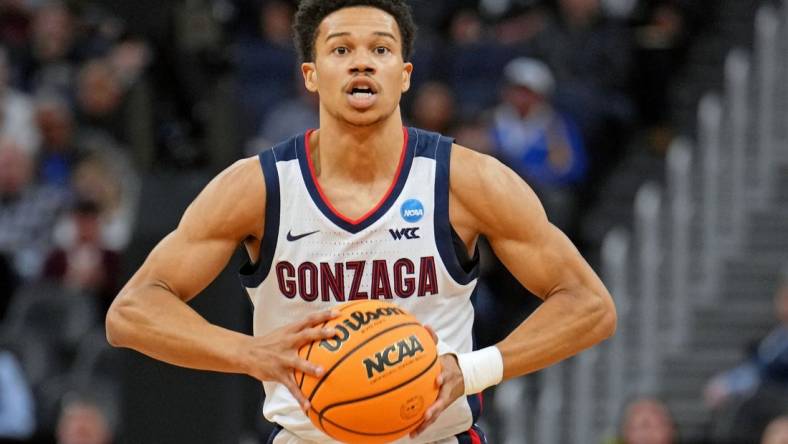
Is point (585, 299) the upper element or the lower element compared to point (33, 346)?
upper

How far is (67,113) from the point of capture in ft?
43.5

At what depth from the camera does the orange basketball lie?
15.6 feet

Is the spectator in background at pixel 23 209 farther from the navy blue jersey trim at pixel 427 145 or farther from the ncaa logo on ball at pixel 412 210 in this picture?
the ncaa logo on ball at pixel 412 210

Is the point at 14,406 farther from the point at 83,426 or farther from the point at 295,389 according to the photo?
the point at 295,389

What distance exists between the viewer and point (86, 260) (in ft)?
38.2

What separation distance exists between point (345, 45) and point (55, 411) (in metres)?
6.35

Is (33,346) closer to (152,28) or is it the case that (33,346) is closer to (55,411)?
(55,411)

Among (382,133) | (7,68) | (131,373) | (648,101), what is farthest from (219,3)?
(382,133)

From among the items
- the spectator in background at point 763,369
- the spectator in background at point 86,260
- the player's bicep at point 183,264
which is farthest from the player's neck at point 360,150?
the spectator in background at point 86,260

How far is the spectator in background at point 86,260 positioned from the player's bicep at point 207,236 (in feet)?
20.7

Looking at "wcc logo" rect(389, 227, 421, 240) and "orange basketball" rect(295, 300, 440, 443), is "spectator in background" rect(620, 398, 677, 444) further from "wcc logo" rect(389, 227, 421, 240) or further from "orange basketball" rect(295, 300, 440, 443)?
"orange basketball" rect(295, 300, 440, 443)

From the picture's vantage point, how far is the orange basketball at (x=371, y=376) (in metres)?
4.76

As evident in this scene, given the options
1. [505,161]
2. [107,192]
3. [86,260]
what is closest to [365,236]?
[505,161]

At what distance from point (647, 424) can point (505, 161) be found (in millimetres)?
2565
